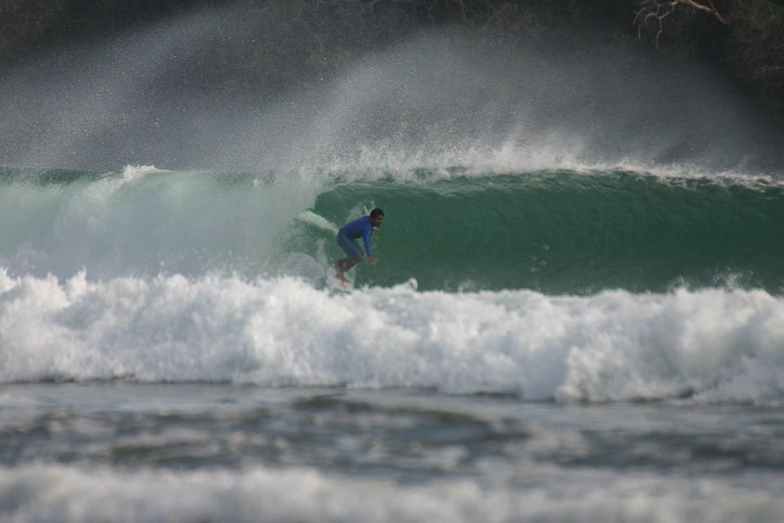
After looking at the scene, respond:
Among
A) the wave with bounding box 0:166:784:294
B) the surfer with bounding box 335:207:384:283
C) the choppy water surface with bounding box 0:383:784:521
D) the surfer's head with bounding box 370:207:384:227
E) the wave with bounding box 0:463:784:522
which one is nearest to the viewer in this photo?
the wave with bounding box 0:463:784:522

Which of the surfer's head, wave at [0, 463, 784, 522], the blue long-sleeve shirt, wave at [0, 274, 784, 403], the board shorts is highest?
the surfer's head

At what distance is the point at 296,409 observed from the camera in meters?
9.41

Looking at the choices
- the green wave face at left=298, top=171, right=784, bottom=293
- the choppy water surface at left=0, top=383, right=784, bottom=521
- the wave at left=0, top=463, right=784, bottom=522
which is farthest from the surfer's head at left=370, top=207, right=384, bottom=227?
the wave at left=0, top=463, right=784, bottom=522

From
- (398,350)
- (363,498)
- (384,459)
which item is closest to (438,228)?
(398,350)

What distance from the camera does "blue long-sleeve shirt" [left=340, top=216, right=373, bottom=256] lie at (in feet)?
47.6

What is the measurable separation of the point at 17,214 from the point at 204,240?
360 cm

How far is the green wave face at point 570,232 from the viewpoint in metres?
15.9

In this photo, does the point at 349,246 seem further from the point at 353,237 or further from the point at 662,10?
the point at 662,10

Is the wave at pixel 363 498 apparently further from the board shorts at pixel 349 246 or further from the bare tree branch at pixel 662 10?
the bare tree branch at pixel 662 10

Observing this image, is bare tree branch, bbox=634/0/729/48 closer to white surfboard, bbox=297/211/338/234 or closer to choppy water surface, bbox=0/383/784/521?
white surfboard, bbox=297/211/338/234

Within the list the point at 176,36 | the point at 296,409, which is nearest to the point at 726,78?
the point at 176,36

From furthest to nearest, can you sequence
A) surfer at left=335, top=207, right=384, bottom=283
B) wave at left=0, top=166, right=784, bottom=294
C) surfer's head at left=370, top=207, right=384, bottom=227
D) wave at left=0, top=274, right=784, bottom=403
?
wave at left=0, top=166, right=784, bottom=294
surfer at left=335, top=207, right=384, bottom=283
surfer's head at left=370, top=207, right=384, bottom=227
wave at left=0, top=274, right=784, bottom=403

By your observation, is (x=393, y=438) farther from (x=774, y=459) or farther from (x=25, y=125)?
(x=25, y=125)

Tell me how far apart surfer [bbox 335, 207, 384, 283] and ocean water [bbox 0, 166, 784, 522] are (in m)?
0.47
